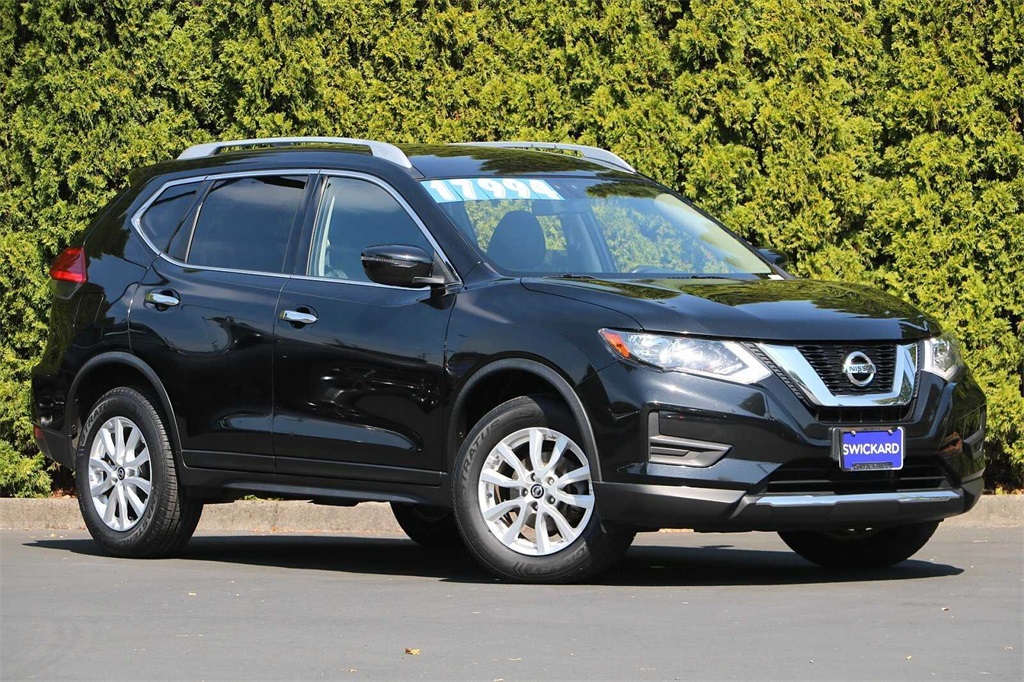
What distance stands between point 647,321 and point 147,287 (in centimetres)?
316

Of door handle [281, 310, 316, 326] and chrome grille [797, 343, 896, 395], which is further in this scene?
door handle [281, 310, 316, 326]

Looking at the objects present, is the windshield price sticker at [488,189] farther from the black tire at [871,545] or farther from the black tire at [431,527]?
the black tire at [431,527]

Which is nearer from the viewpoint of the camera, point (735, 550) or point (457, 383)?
point (457, 383)

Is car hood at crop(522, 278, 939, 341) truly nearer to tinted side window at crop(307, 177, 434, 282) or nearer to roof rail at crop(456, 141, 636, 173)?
tinted side window at crop(307, 177, 434, 282)

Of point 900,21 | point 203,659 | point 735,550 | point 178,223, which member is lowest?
point 735,550

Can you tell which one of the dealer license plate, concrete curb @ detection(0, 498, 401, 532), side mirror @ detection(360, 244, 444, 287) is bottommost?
concrete curb @ detection(0, 498, 401, 532)

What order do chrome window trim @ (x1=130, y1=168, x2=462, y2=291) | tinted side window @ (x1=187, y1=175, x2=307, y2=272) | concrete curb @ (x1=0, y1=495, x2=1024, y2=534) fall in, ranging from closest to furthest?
chrome window trim @ (x1=130, y1=168, x2=462, y2=291) < tinted side window @ (x1=187, y1=175, x2=307, y2=272) < concrete curb @ (x1=0, y1=495, x2=1024, y2=534)

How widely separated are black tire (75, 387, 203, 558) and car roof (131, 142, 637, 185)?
133 centimetres

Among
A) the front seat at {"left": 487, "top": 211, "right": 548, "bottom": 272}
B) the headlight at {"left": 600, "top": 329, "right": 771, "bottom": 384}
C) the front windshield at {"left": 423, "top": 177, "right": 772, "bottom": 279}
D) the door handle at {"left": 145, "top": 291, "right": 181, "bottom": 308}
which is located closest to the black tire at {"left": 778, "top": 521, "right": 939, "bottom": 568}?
the front windshield at {"left": 423, "top": 177, "right": 772, "bottom": 279}

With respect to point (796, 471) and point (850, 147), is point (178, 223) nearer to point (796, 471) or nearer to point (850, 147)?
point (796, 471)

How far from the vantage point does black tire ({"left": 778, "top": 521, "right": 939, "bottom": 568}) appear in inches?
365

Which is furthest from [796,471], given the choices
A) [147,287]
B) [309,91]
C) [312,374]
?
[309,91]

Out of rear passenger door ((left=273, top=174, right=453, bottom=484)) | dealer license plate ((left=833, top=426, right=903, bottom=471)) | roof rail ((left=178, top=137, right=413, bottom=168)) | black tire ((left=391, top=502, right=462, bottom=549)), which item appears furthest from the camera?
black tire ((left=391, top=502, right=462, bottom=549))

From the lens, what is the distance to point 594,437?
807cm
